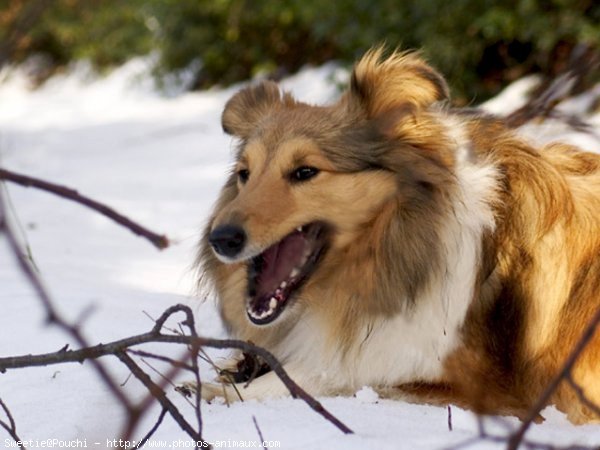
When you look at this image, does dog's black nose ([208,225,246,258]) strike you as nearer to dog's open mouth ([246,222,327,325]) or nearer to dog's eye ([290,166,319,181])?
dog's open mouth ([246,222,327,325])

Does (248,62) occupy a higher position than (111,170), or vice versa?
(248,62)

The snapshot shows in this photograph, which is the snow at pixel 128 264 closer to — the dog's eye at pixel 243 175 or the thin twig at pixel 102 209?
the thin twig at pixel 102 209

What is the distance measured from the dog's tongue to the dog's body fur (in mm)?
77

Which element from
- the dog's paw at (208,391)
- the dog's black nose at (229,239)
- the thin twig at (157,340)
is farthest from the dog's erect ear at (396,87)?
the thin twig at (157,340)

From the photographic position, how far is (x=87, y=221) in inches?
287

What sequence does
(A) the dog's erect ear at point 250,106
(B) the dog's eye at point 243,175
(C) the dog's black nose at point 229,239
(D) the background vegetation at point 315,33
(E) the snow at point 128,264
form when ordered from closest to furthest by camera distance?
(E) the snow at point 128,264, (C) the dog's black nose at point 229,239, (B) the dog's eye at point 243,175, (A) the dog's erect ear at point 250,106, (D) the background vegetation at point 315,33

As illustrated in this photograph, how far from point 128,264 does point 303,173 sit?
2.49m

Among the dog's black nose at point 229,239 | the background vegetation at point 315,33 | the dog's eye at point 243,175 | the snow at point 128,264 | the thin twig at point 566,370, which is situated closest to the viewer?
the thin twig at point 566,370

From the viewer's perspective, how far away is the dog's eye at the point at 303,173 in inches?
139

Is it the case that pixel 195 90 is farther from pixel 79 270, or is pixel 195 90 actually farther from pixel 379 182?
pixel 379 182

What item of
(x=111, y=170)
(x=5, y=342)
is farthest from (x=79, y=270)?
(x=111, y=170)

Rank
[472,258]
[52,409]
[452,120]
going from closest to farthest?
1. [52,409]
2. [472,258]
3. [452,120]

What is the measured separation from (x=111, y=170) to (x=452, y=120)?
6270 mm

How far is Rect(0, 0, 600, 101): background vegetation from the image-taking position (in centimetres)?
849
